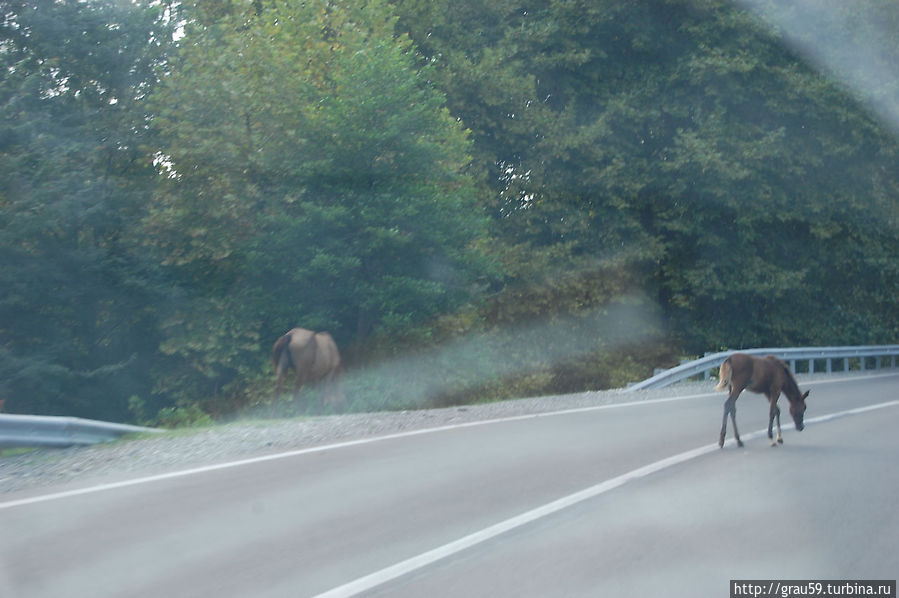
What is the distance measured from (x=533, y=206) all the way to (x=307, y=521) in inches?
1107

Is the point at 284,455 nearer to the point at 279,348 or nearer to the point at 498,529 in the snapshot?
the point at 498,529

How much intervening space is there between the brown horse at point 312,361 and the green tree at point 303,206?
4.31m

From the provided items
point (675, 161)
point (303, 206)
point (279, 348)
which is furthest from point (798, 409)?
point (675, 161)

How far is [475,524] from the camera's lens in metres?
7.76

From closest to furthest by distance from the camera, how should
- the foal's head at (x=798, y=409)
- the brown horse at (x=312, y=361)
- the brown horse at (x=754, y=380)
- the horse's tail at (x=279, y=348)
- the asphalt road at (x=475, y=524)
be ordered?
the asphalt road at (x=475, y=524) < the brown horse at (x=754, y=380) < the foal's head at (x=798, y=409) < the horse's tail at (x=279, y=348) < the brown horse at (x=312, y=361)

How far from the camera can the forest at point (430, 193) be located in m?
25.8

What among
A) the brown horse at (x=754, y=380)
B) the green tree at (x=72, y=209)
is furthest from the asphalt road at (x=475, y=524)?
the green tree at (x=72, y=209)

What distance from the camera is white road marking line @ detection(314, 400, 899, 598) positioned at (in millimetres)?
6133

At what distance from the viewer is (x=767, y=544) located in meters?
7.20

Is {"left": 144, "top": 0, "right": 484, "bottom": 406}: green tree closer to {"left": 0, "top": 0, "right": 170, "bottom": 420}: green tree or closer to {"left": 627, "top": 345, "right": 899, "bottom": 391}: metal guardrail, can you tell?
{"left": 0, "top": 0, "right": 170, "bottom": 420}: green tree

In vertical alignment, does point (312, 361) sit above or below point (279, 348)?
below

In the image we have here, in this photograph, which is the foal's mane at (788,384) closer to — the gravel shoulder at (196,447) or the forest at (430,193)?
the gravel shoulder at (196,447)

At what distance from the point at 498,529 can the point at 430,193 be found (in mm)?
18942

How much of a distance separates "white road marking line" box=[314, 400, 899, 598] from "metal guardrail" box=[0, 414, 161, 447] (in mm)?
5355
